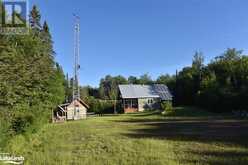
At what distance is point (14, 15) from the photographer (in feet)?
65.3

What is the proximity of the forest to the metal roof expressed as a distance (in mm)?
2252

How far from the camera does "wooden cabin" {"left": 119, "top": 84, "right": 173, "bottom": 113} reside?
4419 cm

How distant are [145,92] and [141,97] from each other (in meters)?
1.57

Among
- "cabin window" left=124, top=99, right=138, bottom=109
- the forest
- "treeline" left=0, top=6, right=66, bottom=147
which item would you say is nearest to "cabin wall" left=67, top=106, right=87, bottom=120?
the forest

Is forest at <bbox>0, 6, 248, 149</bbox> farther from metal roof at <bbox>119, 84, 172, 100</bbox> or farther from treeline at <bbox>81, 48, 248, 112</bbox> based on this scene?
metal roof at <bbox>119, 84, 172, 100</bbox>

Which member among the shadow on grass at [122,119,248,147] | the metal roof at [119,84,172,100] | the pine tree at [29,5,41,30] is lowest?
the shadow on grass at [122,119,248,147]

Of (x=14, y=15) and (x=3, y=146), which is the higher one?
(x=14, y=15)

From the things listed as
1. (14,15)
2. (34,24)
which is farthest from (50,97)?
(14,15)

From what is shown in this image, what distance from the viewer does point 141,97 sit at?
44.5m

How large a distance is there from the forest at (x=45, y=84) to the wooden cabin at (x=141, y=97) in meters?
2.43

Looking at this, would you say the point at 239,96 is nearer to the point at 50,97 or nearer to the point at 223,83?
the point at 223,83

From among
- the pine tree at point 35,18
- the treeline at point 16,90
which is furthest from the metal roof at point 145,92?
the treeline at point 16,90

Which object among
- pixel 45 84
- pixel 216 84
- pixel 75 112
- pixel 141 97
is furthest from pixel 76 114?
pixel 216 84

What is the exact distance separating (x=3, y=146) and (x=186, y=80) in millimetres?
38761
